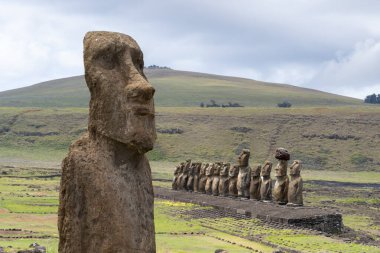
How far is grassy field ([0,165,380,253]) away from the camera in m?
20.3

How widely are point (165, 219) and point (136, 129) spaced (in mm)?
20331

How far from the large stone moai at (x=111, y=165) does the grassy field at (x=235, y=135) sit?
Result: 70211 mm

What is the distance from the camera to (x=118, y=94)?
26.2ft

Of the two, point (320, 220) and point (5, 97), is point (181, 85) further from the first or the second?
point (320, 220)

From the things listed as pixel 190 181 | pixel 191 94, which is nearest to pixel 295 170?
pixel 190 181

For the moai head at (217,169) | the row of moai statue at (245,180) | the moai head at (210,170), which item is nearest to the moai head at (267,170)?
the row of moai statue at (245,180)

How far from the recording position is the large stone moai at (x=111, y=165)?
779 cm

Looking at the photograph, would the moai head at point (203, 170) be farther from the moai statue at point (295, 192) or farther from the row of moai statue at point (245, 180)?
the moai statue at point (295, 192)

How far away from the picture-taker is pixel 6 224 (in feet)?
79.0

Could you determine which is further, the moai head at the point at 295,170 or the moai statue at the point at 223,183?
the moai statue at the point at 223,183

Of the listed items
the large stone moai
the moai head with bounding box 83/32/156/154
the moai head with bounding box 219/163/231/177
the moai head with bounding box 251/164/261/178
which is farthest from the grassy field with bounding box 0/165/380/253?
the moai head with bounding box 83/32/156/154

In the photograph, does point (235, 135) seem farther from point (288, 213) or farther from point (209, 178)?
point (288, 213)

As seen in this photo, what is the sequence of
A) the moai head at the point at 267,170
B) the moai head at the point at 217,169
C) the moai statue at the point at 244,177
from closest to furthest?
the moai head at the point at 267,170, the moai statue at the point at 244,177, the moai head at the point at 217,169

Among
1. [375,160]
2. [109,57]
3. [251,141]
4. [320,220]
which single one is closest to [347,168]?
[375,160]
